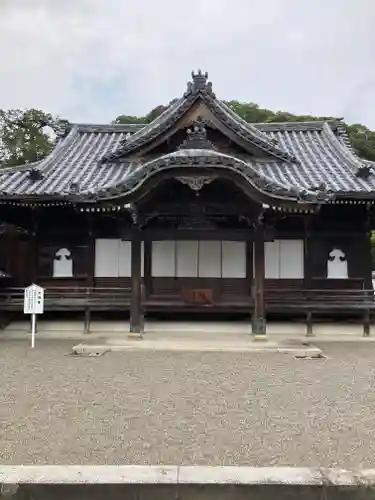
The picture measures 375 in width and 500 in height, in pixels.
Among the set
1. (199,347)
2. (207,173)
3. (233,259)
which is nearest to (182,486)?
(199,347)

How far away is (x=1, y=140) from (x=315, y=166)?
33380mm

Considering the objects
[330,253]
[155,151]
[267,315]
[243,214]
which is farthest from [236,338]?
[155,151]

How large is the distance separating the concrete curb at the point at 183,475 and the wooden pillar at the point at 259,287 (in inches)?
295

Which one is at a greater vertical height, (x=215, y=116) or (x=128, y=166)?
(x=215, y=116)

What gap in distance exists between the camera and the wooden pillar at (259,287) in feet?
36.0

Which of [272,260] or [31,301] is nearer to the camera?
[31,301]

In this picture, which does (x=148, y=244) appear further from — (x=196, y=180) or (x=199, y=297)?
(x=196, y=180)

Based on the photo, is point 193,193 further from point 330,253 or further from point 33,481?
point 33,481

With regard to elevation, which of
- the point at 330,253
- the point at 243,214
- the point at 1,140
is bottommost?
the point at 330,253

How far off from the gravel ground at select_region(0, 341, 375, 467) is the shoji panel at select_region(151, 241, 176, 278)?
394 centimetres

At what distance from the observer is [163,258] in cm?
1274

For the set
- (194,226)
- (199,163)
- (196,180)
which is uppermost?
(199,163)

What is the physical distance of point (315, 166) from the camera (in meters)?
14.1

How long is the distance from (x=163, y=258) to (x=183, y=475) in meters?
9.50
